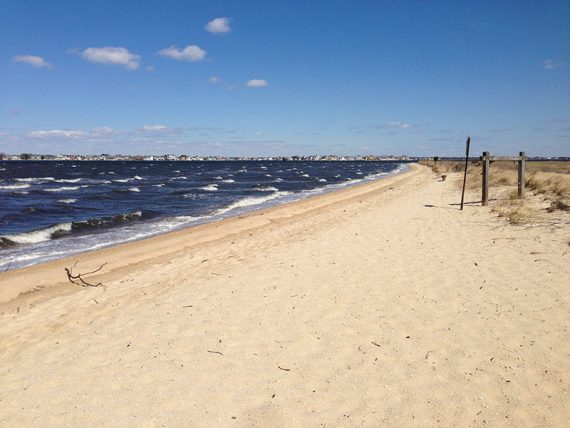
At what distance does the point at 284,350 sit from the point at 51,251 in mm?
10460

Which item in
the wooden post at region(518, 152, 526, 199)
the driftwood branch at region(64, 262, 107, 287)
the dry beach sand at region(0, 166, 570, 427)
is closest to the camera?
the dry beach sand at region(0, 166, 570, 427)

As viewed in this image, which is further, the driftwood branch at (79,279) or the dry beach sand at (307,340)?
the driftwood branch at (79,279)

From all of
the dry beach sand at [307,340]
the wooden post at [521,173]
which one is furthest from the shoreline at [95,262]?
the wooden post at [521,173]

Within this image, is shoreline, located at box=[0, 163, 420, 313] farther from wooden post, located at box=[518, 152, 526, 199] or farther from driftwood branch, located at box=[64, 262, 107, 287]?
wooden post, located at box=[518, 152, 526, 199]

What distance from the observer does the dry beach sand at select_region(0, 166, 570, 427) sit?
11.6ft

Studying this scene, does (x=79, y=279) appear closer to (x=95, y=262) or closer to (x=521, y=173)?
(x=95, y=262)

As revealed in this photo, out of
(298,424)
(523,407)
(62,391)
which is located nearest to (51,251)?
(62,391)

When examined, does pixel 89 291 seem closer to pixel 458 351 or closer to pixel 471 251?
pixel 458 351

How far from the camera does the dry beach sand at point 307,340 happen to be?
3.53 meters

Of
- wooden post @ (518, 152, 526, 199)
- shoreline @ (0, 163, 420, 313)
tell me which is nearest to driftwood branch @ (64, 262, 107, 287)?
shoreline @ (0, 163, 420, 313)

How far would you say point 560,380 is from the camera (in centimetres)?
369

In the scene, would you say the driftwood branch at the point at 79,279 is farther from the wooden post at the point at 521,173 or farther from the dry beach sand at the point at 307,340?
the wooden post at the point at 521,173

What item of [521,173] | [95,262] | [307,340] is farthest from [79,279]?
[521,173]

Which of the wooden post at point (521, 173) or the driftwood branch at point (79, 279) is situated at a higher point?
the wooden post at point (521, 173)
